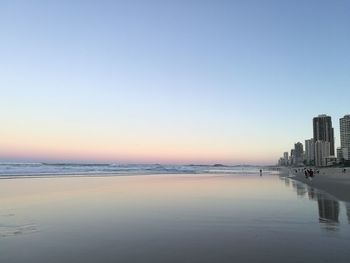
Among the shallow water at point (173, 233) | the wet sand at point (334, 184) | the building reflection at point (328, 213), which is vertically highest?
the wet sand at point (334, 184)

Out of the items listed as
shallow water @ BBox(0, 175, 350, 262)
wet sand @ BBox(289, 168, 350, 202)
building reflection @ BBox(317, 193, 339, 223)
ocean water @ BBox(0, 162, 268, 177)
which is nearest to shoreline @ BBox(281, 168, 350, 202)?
wet sand @ BBox(289, 168, 350, 202)

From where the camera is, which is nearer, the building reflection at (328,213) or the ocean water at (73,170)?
the building reflection at (328,213)

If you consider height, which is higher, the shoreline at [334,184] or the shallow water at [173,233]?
the shoreline at [334,184]

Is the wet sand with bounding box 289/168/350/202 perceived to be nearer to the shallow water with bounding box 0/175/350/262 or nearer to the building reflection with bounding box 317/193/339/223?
the building reflection with bounding box 317/193/339/223

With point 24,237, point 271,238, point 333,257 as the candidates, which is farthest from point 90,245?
point 333,257

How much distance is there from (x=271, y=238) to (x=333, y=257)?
231 centimetres

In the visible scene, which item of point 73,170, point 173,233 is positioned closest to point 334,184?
point 173,233

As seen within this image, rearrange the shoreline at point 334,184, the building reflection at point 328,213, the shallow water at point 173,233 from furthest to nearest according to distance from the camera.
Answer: the shoreline at point 334,184 < the building reflection at point 328,213 < the shallow water at point 173,233

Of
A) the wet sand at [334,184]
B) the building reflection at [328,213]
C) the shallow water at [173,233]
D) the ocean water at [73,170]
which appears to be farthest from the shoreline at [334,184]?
the ocean water at [73,170]

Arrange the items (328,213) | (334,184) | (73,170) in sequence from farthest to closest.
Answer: (73,170), (334,184), (328,213)

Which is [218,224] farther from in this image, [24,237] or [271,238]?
[24,237]

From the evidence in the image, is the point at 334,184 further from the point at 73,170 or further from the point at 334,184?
the point at 73,170

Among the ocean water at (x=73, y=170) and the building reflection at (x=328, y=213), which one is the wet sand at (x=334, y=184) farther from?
the ocean water at (x=73, y=170)

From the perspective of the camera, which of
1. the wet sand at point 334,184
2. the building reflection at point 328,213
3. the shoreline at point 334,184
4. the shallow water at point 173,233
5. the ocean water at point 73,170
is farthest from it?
the ocean water at point 73,170
